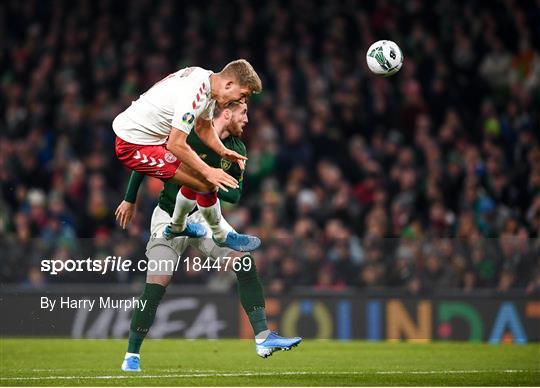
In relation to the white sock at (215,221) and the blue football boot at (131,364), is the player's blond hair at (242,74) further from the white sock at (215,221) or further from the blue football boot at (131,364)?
the blue football boot at (131,364)

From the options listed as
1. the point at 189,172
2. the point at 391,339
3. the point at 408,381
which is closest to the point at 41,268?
the point at 391,339

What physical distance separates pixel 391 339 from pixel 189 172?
6607 millimetres

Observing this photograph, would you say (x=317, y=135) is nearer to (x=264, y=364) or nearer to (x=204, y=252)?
(x=264, y=364)

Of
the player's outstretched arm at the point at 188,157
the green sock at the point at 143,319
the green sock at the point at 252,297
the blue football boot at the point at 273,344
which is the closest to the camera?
the player's outstretched arm at the point at 188,157

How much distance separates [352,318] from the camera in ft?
53.4

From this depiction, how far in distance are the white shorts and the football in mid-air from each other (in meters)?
2.36

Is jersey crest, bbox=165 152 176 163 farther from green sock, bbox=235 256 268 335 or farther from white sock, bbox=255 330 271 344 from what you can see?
white sock, bbox=255 330 271 344

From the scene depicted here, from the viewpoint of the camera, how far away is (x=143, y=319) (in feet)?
35.0

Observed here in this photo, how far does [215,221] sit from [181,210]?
0.31 meters

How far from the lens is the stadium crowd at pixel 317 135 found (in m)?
16.3

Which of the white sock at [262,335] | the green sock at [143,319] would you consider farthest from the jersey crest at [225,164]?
the white sock at [262,335]

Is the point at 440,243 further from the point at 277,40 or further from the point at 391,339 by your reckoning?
the point at 277,40

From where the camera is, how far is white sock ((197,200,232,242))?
35.7 ft
